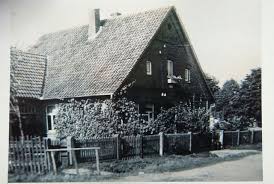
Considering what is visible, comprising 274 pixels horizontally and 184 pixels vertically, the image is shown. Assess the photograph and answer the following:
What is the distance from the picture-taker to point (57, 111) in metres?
4.31

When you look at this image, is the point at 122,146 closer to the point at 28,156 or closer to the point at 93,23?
the point at 28,156

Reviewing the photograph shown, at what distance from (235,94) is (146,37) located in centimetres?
99

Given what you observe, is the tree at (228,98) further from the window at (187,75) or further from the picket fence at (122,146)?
the window at (187,75)

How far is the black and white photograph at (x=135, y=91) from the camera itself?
4098 millimetres

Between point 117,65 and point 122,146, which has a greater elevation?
point 117,65

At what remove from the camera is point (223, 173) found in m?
4.03

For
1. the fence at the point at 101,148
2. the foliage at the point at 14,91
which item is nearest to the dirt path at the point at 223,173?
the fence at the point at 101,148

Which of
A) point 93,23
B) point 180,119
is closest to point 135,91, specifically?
point 180,119

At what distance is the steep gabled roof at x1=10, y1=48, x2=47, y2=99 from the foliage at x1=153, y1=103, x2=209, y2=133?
1.20m

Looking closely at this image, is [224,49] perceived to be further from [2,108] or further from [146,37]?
[2,108]

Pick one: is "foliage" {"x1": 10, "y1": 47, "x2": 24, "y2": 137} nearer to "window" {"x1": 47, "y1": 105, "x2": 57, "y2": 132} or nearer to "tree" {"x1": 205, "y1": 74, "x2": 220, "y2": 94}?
"window" {"x1": 47, "y1": 105, "x2": 57, "y2": 132}

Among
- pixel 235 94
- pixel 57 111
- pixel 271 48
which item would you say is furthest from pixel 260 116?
pixel 57 111

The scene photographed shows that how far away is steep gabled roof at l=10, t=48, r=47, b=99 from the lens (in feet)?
14.4

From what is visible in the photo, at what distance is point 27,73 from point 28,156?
80 centimetres
